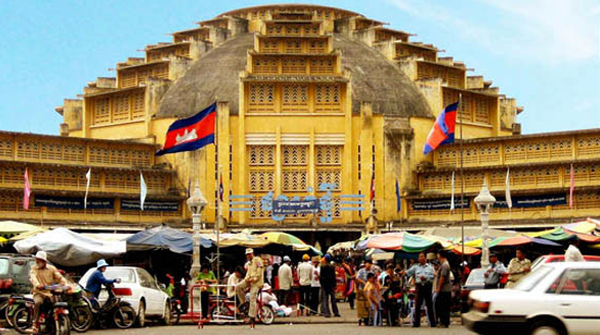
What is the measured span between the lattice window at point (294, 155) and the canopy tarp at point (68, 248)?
30.8 m

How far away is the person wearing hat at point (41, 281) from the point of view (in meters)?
18.8

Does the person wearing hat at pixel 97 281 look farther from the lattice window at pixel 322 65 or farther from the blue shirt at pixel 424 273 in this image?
the lattice window at pixel 322 65

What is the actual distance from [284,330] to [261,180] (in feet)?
119

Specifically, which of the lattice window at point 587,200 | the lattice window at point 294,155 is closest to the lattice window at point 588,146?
the lattice window at point 587,200

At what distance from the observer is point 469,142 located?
59844 millimetres

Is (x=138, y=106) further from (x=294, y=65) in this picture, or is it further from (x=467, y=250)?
(x=467, y=250)

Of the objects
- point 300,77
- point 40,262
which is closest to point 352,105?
point 300,77

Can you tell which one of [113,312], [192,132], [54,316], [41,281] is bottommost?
[113,312]

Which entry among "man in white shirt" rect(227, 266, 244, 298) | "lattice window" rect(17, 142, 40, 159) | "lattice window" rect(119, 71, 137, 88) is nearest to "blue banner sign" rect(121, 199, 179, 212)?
"lattice window" rect(17, 142, 40, 159)

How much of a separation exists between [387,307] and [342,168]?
3496 cm

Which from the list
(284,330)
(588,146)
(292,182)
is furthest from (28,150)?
(284,330)

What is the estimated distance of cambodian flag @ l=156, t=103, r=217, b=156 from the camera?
35031mm

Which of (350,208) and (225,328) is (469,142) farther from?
(225,328)

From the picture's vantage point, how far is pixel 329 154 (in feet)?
194
